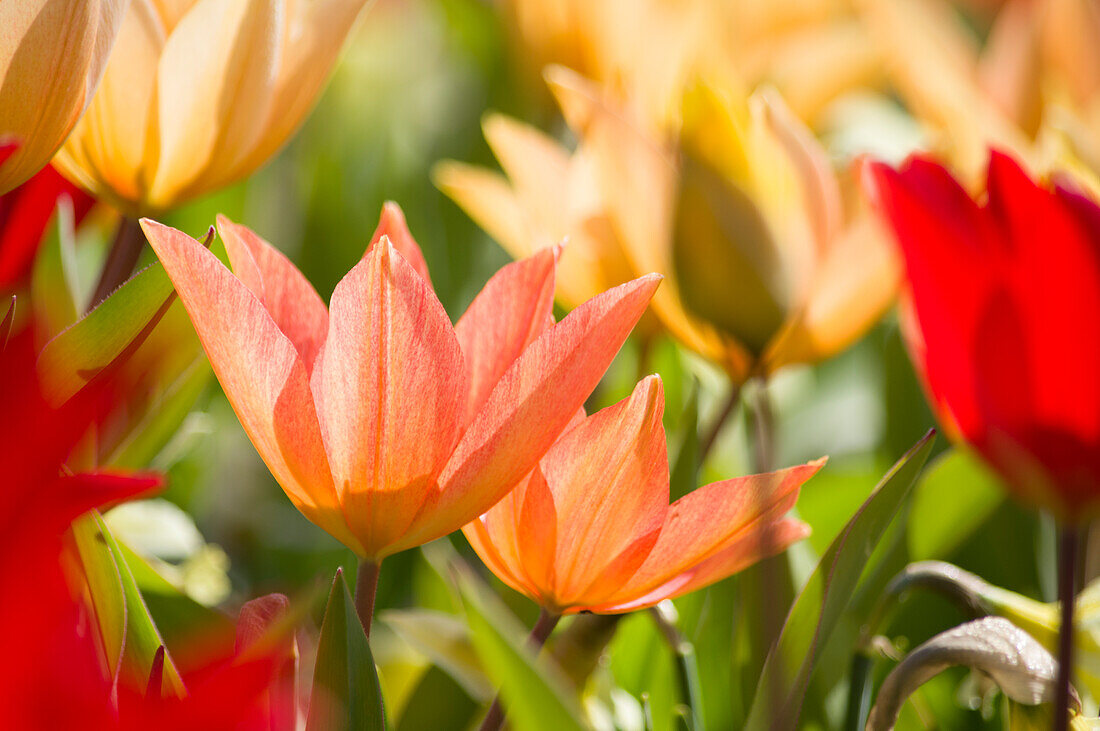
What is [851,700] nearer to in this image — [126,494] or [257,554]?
[126,494]

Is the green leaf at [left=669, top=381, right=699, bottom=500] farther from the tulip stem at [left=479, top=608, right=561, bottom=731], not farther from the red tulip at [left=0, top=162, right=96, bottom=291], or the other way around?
the red tulip at [left=0, top=162, right=96, bottom=291]

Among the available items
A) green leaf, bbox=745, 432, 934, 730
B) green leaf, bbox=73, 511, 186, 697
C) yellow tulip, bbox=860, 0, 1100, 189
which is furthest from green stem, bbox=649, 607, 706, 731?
yellow tulip, bbox=860, 0, 1100, 189

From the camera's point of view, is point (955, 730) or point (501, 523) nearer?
point (501, 523)

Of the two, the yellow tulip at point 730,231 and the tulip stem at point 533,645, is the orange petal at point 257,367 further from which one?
the yellow tulip at point 730,231

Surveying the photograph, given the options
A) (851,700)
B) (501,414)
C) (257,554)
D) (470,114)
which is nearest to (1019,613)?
(851,700)

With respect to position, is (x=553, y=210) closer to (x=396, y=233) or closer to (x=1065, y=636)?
(x=396, y=233)

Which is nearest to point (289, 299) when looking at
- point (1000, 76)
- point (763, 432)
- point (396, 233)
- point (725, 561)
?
point (396, 233)
